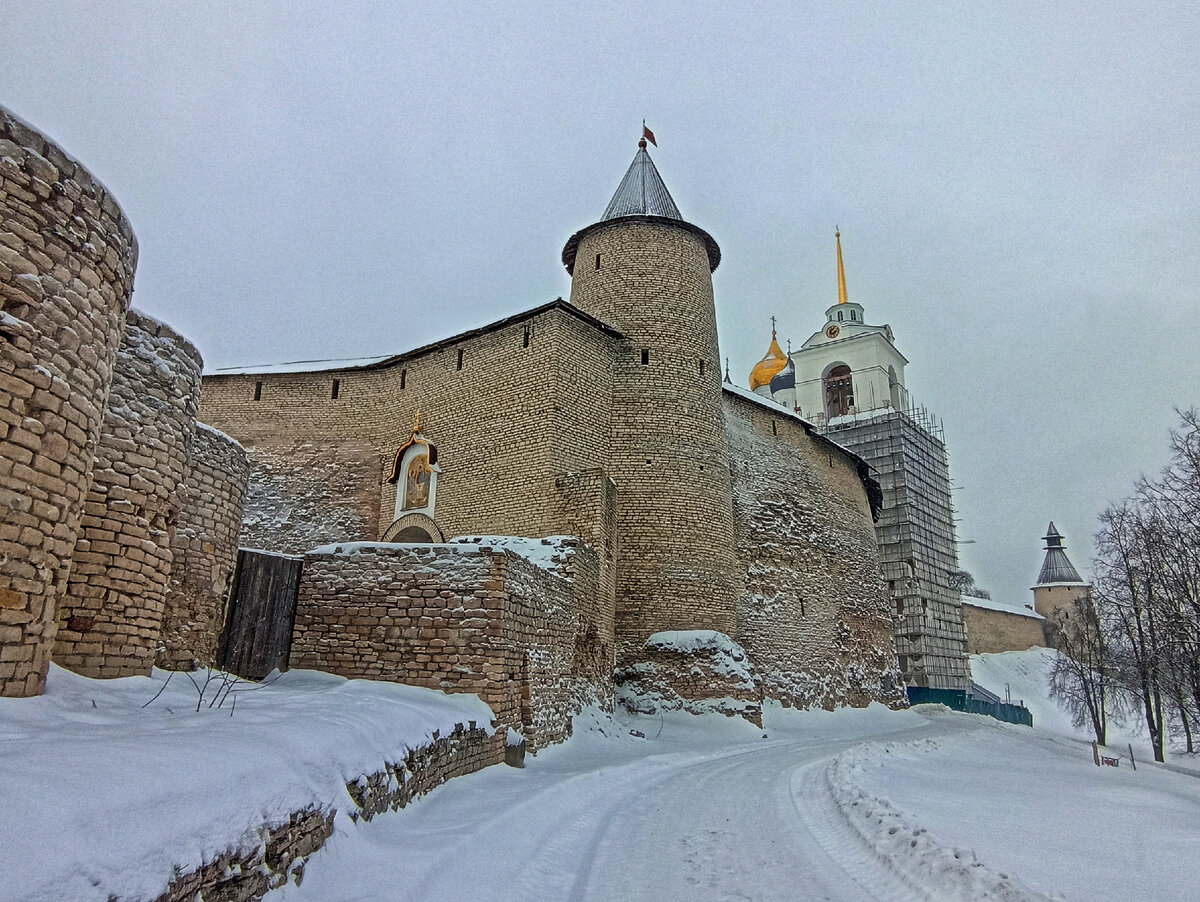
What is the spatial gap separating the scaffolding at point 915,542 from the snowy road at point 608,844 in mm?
27003

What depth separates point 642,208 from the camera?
19.7 meters

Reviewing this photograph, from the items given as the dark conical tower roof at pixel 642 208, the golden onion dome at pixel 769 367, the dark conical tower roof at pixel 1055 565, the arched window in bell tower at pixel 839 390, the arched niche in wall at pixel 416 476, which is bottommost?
the arched niche in wall at pixel 416 476

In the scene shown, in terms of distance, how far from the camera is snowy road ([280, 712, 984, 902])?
4.30 meters

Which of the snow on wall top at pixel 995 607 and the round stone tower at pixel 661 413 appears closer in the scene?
the round stone tower at pixel 661 413

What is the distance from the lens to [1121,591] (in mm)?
20000

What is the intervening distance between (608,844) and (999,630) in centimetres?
5048

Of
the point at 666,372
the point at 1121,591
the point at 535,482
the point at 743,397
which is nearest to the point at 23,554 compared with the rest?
the point at 535,482

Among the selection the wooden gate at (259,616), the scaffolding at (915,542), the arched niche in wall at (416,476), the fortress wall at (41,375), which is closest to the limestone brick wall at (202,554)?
the wooden gate at (259,616)

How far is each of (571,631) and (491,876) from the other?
300 inches

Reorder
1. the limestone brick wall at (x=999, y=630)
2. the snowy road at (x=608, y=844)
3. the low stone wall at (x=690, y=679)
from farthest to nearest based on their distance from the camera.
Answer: the limestone brick wall at (x=999, y=630) < the low stone wall at (x=690, y=679) < the snowy road at (x=608, y=844)

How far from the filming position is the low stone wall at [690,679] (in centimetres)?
1484

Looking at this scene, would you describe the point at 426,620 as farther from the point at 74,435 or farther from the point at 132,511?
the point at 74,435

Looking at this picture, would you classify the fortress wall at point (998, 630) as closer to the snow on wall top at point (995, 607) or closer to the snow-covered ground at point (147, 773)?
the snow on wall top at point (995, 607)

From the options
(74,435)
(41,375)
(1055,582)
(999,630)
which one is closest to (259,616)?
(74,435)
